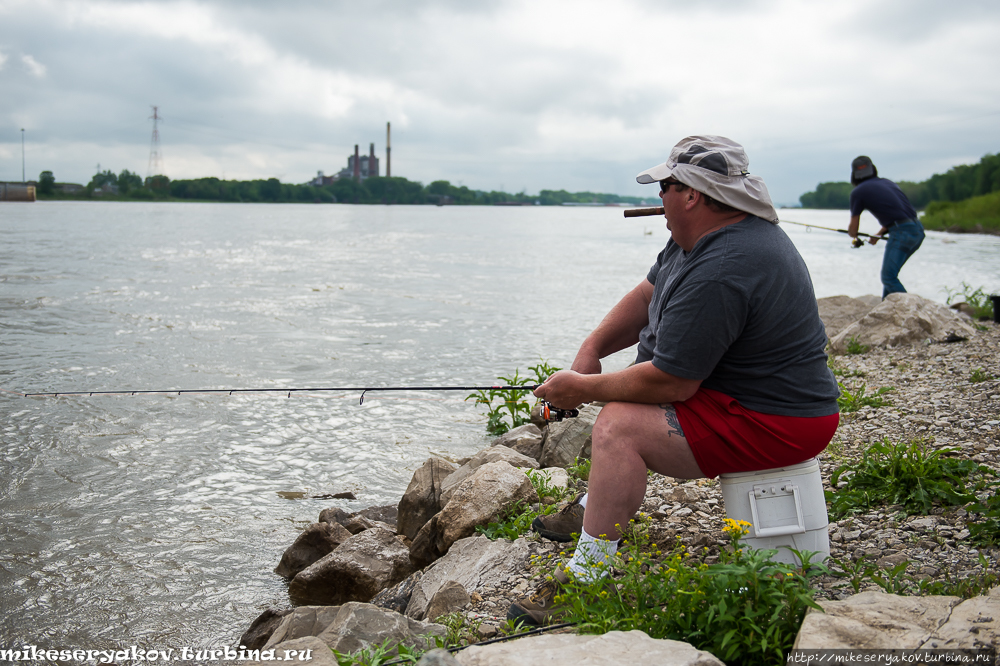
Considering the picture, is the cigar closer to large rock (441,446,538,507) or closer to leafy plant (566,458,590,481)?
leafy plant (566,458,590,481)

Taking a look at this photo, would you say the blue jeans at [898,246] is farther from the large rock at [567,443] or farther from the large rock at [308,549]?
the large rock at [308,549]

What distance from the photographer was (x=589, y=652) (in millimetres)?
2363

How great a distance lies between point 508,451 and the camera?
553cm

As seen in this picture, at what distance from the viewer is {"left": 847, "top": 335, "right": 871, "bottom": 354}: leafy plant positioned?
8.12m

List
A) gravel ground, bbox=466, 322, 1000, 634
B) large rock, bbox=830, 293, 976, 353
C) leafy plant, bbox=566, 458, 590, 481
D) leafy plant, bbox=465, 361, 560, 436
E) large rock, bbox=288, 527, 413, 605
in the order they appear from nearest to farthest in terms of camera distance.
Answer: gravel ground, bbox=466, 322, 1000, 634 < large rock, bbox=288, 527, 413, 605 < leafy plant, bbox=566, 458, 590, 481 < leafy plant, bbox=465, 361, 560, 436 < large rock, bbox=830, 293, 976, 353

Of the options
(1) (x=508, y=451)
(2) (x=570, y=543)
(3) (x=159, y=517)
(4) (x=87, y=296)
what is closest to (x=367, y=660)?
(2) (x=570, y=543)

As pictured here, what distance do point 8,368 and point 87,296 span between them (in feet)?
25.2

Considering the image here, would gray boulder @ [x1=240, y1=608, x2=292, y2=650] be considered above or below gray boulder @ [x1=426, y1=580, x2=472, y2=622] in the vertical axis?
below

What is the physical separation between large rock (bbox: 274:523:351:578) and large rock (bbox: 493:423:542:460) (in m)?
1.90

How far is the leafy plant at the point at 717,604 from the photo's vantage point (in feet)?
7.73

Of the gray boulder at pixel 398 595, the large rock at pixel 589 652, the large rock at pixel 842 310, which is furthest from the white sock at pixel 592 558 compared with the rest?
the large rock at pixel 842 310

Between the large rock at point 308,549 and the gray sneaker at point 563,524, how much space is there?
1.55m

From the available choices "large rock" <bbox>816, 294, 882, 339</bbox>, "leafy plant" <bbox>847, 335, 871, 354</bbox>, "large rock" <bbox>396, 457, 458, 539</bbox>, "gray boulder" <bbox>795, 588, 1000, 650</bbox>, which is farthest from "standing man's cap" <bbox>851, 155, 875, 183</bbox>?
"gray boulder" <bbox>795, 588, 1000, 650</bbox>

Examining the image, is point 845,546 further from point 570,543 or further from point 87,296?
point 87,296
